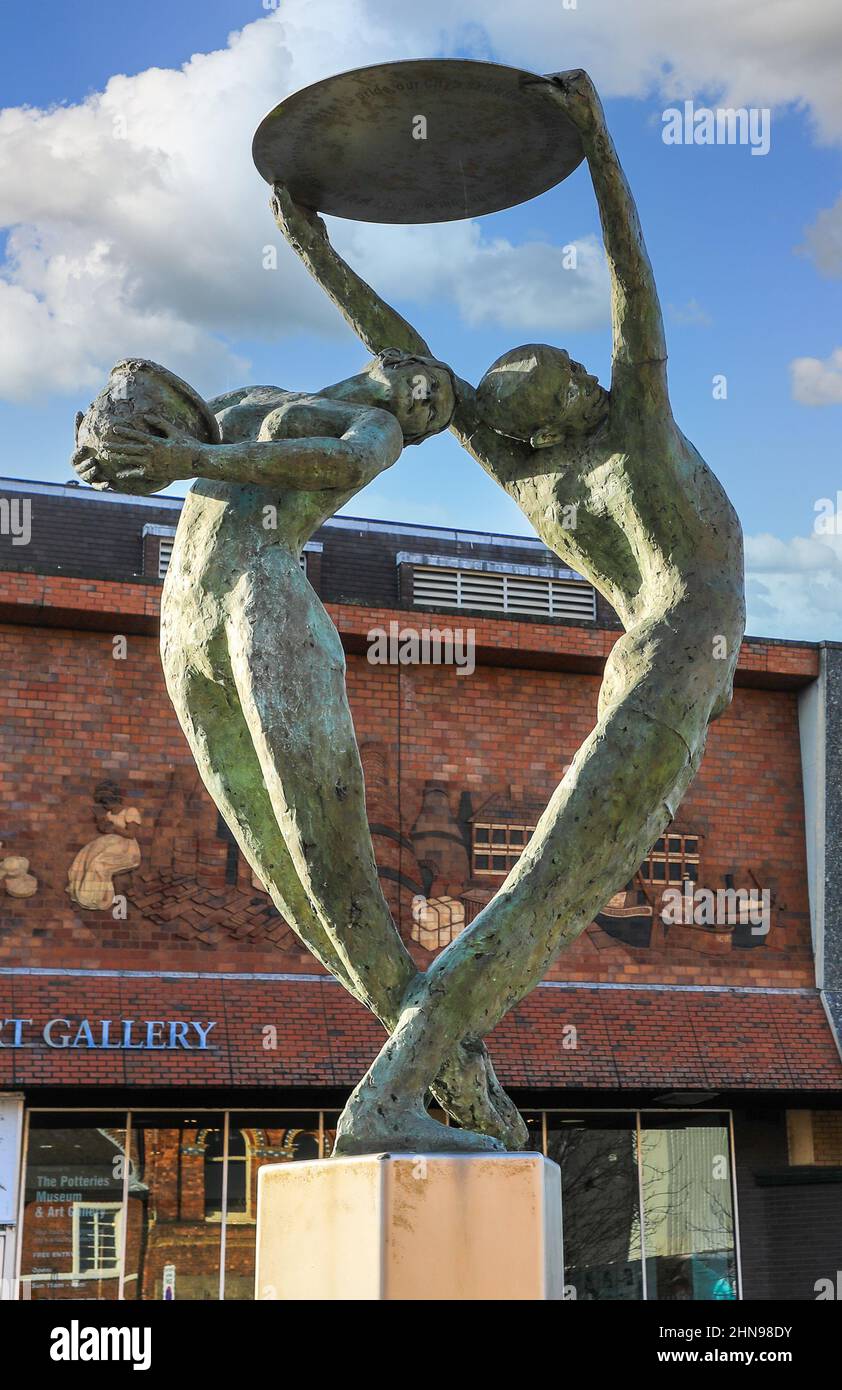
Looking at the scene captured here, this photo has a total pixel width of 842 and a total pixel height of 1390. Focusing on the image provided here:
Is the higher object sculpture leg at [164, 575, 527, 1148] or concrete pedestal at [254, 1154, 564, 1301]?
sculpture leg at [164, 575, 527, 1148]

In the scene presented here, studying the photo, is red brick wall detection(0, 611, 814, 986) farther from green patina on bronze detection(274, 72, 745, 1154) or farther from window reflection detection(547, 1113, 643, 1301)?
green patina on bronze detection(274, 72, 745, 1154)

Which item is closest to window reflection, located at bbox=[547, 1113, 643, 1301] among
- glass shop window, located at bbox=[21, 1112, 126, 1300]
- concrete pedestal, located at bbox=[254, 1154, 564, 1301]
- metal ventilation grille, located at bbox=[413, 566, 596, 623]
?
glass shop window, located at bbox=[21, 1112, 126, 1300]

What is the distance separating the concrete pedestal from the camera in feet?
11.5

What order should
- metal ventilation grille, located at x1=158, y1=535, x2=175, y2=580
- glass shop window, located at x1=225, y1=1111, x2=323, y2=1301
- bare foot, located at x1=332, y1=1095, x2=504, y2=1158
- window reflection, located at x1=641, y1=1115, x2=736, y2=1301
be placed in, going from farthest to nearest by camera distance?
metal ventilation grille, located at x1=158, y1=535, x2=175, y2=580 → window reflection, located at x1=641, y1=1115, x2=736, y2=1301 → glass shop window, located at x1=225, y1=1111, x2=323, y2=1301 → bare foot, located at x1=332, y1=1095, x2=504, y2=1158

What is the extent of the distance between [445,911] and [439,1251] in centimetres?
1311

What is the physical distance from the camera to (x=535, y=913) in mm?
4094

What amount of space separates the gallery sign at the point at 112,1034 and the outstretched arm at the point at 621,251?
11656 mm

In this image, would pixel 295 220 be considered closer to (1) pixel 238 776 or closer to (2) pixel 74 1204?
(1) pixel 238 776

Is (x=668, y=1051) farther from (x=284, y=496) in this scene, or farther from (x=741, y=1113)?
(x=284, y=496)

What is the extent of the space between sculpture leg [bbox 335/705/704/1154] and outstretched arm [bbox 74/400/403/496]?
0.93 metres

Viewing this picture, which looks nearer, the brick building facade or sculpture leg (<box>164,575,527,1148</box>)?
sculpture leg (<box>164,575,527,1148</box>)

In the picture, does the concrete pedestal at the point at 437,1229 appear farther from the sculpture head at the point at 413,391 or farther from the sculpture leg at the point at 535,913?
the sculpture head at the point at 413,391

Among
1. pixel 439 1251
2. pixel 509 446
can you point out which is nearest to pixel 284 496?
pixel 509 446

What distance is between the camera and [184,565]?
4.34m
